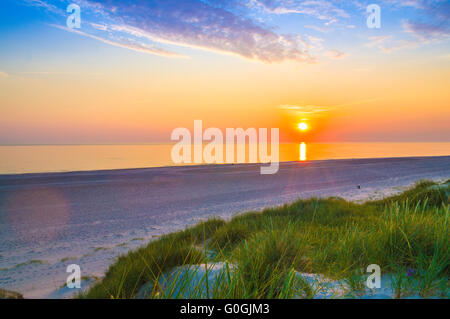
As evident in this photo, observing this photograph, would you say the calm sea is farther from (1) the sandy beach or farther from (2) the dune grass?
(2) the dune grass

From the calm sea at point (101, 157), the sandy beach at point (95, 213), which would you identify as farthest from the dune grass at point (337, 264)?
the calm sea at point (101, 157)

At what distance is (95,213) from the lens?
1220cm

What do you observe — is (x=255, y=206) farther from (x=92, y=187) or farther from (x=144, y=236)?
(x=92, y=187)

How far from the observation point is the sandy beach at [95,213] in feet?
21.8

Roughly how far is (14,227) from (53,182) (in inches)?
504

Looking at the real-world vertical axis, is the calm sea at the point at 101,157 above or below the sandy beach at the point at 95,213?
above

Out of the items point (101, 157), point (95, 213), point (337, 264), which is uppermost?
point (101, 157)

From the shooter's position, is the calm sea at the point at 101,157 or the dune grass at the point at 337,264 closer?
the dune grass at the point at 337,264

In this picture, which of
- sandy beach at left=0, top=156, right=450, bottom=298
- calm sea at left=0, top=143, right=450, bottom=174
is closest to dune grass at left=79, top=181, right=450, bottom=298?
sandy beach at left=0, top=156, right=450, bottom=298

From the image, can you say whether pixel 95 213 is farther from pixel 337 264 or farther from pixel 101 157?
pixel 101 157

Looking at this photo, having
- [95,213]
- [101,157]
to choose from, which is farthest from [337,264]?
[101,157]

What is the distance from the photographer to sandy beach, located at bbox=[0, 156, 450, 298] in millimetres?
6660

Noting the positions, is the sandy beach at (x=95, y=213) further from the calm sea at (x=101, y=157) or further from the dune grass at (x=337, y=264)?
the calm sea at (x=101, y=157)
